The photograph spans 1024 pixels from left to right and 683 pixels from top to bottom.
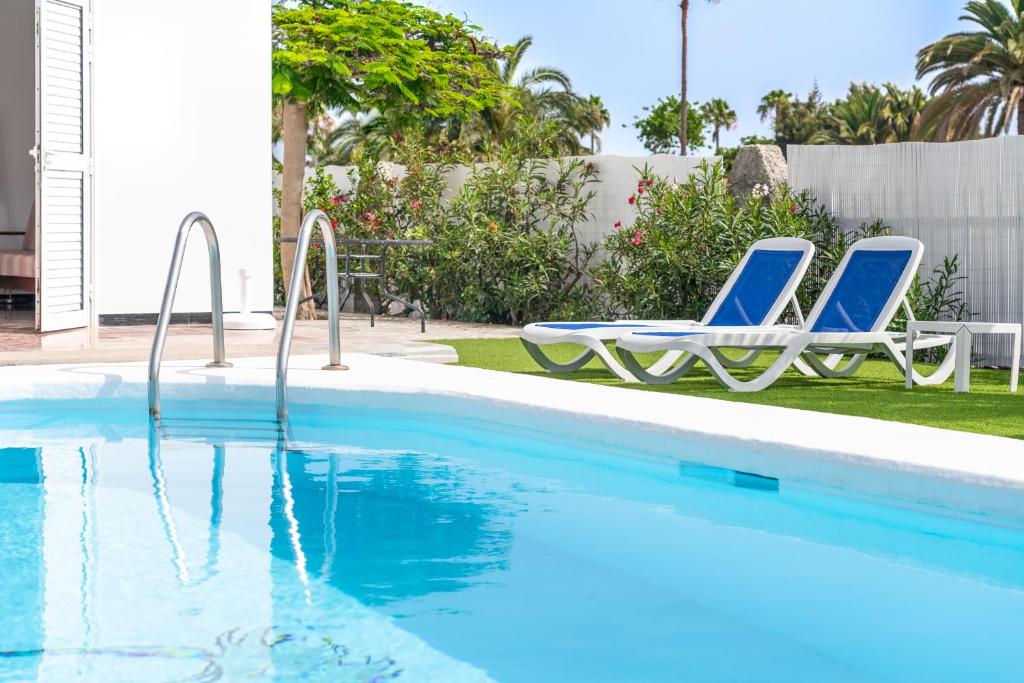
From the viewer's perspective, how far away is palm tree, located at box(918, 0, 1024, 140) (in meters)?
30.1

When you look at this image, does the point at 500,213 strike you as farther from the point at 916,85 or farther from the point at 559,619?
the point at 916,85

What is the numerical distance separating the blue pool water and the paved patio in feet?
7.32

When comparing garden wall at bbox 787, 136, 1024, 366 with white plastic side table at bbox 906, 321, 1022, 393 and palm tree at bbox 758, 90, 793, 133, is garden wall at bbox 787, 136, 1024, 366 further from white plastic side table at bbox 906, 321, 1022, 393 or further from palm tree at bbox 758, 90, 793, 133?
palm tree at bbox 758, 90, 793, 133

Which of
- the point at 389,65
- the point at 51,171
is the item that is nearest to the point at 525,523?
the point at 51,171

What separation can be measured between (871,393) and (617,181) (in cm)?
610

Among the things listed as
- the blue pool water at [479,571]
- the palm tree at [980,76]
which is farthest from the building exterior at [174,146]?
the palm tree at [980,76]

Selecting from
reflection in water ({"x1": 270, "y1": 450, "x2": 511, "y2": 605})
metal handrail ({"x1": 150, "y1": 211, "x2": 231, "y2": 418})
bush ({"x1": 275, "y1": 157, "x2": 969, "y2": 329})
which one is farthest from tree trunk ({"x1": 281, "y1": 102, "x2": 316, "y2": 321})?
reflection in water ({"x1": 270, "y1": 450, "x2": 511, "y2": 605})

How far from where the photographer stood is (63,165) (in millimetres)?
9586

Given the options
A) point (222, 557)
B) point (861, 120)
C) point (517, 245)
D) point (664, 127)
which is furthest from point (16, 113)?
point (664, 127)

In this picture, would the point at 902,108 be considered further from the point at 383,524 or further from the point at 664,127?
the point at 383,524

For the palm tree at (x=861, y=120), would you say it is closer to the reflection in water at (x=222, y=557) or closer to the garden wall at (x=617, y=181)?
the garden wall at (x=617, y=181)

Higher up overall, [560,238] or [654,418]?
[560,238]

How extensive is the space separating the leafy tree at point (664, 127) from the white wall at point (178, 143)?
168 feet

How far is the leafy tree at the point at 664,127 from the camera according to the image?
203 ft
